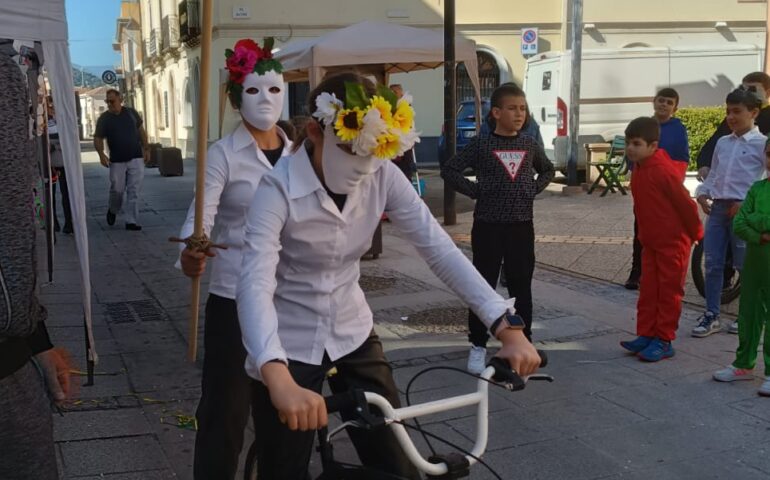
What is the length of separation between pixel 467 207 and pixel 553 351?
7930 mm

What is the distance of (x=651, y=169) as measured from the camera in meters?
5.55

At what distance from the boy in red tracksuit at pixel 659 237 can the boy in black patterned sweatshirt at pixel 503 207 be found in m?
0.81

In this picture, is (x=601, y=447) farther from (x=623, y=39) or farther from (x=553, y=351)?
(x=623, y=39)

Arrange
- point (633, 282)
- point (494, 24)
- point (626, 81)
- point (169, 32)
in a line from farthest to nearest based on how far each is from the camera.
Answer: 1. point (169, 32)
2. point (494, 24)
3. point (626, 81)
4. point (633, 282)

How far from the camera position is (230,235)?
3.35 meters

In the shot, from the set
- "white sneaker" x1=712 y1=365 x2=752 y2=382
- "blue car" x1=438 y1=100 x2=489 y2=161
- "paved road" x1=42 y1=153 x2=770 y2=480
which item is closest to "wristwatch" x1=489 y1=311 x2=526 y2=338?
"paved road" x1=42 y1=153 x2=770 y2=480

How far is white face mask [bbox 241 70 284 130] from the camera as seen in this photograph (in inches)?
139

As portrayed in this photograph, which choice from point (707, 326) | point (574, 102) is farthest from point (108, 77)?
point (707, 326)

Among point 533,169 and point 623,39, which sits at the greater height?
point 623,39

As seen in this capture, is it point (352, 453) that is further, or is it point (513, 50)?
point (513, 50)

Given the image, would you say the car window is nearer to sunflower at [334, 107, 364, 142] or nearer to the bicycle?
sunflower at [334, 107, 364, 142]

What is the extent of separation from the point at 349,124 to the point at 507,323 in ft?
2.35

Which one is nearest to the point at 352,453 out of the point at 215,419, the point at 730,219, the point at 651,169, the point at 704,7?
the point at 215,419

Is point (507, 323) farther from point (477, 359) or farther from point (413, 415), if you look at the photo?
point (477, 359)
